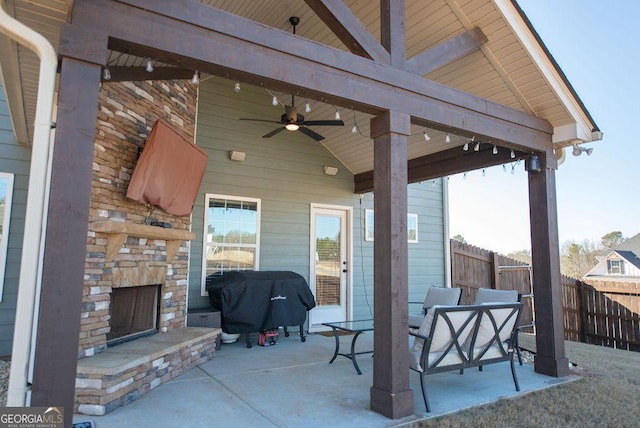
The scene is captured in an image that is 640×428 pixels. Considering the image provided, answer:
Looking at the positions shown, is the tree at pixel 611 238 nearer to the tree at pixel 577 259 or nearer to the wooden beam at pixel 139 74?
the tree at pixel 577 259

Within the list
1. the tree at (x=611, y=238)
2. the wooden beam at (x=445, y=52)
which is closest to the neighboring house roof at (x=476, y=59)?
the wooden beam at (x=445, y=52)

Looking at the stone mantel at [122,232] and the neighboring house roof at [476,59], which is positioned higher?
the neighboring house roof at [476,59]

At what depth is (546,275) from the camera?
450cm

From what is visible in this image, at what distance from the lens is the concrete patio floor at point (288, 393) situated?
9.89 ft

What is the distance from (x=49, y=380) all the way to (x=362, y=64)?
292 centimetres

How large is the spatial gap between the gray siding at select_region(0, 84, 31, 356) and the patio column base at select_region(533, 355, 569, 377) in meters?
5.92

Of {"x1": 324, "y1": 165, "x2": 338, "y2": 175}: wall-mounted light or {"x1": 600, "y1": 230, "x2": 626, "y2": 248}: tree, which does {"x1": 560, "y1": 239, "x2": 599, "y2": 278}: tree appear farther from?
{"x1": 324, "y1": 165, "x2": 338, "y2": 175}: wall-mounted light

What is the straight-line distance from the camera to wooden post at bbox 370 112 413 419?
10.3ft

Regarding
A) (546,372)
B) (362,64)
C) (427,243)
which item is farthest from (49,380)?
(427,243)

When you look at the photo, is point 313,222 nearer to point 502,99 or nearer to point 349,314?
point 349,314

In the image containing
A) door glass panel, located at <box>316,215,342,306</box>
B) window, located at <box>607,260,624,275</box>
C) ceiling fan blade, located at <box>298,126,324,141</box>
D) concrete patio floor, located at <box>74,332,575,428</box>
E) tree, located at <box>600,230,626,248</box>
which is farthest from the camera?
tree, located at <box>600,230,626,248</box>

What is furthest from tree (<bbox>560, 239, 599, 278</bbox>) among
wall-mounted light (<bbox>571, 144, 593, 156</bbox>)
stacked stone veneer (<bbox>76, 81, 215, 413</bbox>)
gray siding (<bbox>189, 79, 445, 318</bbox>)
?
stacked stone veneer (<bbox>76, 81, 215, 413</bbox>)

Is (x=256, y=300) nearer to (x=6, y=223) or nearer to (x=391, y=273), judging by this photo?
(x=391, y=273)

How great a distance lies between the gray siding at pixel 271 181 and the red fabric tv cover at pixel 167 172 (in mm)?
1142
